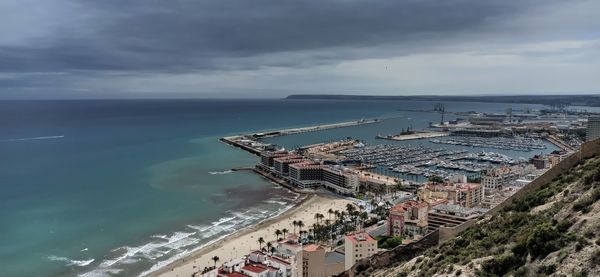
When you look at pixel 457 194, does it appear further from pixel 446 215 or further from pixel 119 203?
pixel 119 203

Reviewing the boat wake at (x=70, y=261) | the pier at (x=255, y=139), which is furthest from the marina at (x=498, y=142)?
the boat wake at (x=70, y=261)

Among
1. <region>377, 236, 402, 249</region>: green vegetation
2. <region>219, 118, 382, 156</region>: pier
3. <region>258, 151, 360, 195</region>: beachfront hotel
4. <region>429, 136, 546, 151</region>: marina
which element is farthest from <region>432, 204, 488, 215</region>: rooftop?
<region>429, 136, 546, 151</region>: marina

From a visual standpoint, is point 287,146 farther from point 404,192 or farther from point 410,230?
point 410,230

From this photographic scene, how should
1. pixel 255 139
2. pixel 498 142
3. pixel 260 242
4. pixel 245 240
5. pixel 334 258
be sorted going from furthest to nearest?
1. pixel 255 139
2. pixel 498 142
3. pixel 245 240
4. pixel 260 242
5. pixel 334 258

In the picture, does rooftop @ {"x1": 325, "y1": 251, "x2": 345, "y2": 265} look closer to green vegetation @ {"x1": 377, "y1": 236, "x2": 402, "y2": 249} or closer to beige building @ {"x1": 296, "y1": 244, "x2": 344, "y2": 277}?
beige building @ {"x1": 296, "y1": 244, "x2": 344, "y2": 277}

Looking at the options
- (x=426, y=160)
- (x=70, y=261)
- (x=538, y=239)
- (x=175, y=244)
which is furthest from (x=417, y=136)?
(x=538, y=239)
